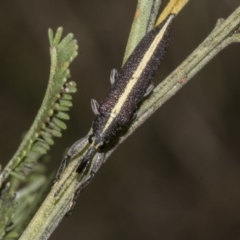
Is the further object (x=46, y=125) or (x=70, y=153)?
(x=70, y=153)

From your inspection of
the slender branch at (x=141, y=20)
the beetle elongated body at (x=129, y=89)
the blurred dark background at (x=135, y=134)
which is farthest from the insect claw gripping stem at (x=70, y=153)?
the blurred dark background at (x=135, y=134)

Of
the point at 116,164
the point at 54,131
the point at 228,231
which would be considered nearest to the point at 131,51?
the point at 54,131

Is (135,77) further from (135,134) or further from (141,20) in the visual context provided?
(135,134)

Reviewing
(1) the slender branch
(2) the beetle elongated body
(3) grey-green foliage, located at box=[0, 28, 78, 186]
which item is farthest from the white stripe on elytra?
(3) grey-green foliage, located at box=[0, 28, 78, 186]

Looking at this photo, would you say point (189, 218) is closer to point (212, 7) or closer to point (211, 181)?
point (211, 181)

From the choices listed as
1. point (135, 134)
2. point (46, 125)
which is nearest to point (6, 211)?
point (46, 125)

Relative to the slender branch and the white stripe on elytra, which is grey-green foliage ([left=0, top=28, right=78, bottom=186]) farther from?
the white stripe on elytra
